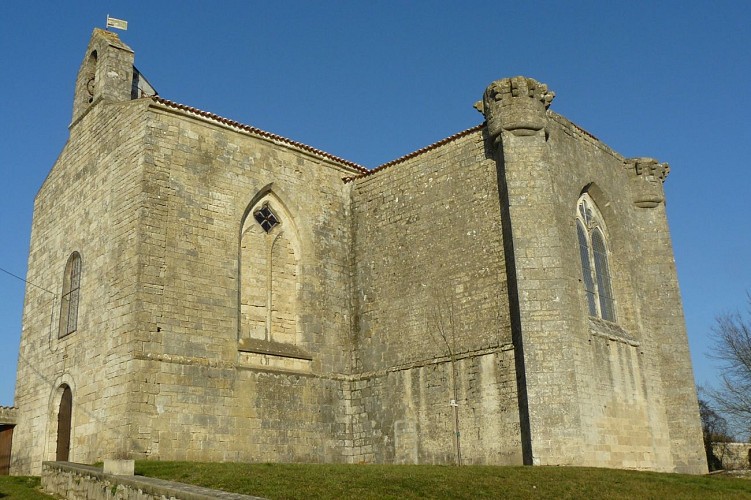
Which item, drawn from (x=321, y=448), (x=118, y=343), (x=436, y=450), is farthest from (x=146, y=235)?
(x=436, y=450)

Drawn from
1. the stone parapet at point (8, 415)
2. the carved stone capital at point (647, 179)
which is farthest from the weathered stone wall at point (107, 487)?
the carved stone capital at point (647, 179)

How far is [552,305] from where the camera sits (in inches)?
603

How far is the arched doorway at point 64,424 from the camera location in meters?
16.9

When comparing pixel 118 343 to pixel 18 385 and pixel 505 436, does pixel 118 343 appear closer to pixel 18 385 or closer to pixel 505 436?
pixel 18 385

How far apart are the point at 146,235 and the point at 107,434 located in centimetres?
415

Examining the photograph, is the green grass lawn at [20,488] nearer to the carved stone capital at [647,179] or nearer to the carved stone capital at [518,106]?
the carved stone capital at [518,106]

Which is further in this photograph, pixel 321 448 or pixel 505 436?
pixel 321 448

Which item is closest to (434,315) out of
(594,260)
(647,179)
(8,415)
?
(594,260)

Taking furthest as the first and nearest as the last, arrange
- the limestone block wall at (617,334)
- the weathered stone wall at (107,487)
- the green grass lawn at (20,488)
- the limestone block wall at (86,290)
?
the limestone block wall at (86,290), the limestone block wall at (617,334), the green grass lawn at (20,488), the weathered stone wall at (107,487)

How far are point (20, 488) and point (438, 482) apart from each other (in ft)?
26.9

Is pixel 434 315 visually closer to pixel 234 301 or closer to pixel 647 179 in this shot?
pixel 234 301

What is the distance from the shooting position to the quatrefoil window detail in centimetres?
1841

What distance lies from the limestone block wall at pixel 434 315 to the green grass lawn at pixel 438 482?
2.69m

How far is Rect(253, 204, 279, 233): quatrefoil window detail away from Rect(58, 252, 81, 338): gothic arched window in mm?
4454
